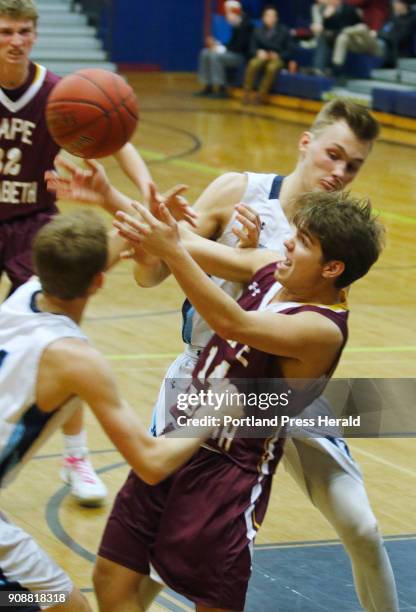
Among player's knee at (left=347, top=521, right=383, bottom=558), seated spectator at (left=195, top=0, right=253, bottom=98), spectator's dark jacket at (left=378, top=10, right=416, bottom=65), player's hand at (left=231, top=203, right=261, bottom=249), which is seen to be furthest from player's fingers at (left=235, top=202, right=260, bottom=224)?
seated spectator at (left=195, top=0, right=253, bottom=98)

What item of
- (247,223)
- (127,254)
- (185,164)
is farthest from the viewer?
(185,164)

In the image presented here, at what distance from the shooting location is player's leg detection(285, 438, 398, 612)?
3887 mm

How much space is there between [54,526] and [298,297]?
6.31 feet

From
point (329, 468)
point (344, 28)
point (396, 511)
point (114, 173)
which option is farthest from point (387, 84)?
point (329, 468)

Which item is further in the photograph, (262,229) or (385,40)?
(385,40)

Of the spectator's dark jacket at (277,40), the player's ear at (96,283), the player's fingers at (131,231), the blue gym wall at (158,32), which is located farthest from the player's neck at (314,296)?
the blue gym wall at (158,32)

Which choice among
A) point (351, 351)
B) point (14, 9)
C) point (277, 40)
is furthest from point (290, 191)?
point (277, 40)

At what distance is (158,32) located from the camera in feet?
80.8

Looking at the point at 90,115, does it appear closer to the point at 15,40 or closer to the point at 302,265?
the point at 15,40

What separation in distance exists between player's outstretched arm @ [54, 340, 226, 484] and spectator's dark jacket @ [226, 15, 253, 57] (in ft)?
62.3

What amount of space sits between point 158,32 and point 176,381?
21.4m

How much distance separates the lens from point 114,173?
13.6m

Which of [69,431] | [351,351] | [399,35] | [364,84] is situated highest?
[69,431]

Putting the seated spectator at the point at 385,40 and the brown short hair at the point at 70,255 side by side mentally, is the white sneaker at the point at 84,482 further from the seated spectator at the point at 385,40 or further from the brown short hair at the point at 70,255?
the seated spectator at the point at 385,40
